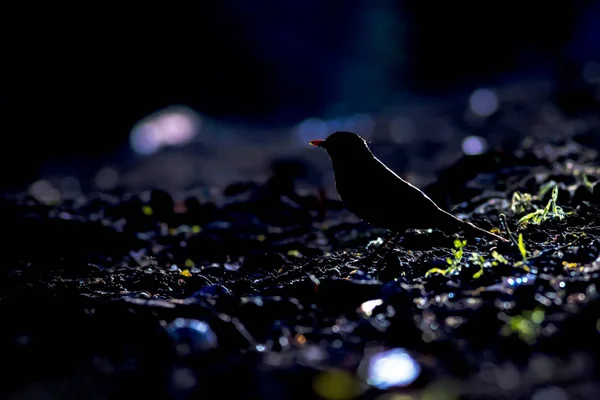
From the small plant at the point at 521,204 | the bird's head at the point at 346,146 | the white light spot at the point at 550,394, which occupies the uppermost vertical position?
the bird's head at the point at 346,146

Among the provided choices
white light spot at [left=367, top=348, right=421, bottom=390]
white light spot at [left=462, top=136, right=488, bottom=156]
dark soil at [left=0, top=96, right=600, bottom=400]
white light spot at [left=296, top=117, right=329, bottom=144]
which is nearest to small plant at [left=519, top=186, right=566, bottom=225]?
dark soil at [left=0, top=96, right=600, bottom=400]

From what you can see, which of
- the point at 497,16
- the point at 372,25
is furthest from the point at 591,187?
the point at 372,25

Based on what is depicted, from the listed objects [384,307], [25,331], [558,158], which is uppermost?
[558,158]

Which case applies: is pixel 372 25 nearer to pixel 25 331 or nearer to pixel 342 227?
A: pixel 342 227

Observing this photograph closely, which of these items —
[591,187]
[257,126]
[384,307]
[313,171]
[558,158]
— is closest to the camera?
[384,307]

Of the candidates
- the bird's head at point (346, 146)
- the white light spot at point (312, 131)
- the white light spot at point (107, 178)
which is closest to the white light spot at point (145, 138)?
the white light spot at point (107, 178)

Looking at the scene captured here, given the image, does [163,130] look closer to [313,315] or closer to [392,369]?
[313,315]

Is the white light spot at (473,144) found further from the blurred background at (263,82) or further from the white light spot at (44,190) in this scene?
the white light spot at (44,190)

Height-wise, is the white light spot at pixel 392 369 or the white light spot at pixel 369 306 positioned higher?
the white light spot at pixel 369 306
